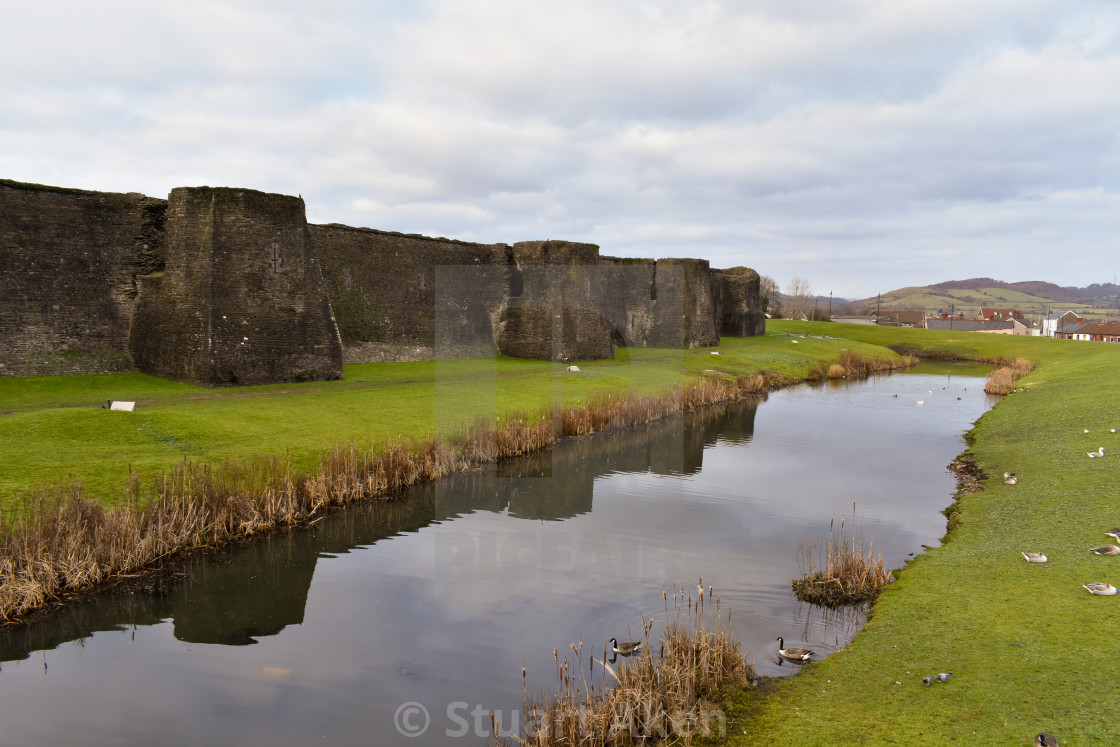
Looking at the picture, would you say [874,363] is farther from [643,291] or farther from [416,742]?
[416,742]

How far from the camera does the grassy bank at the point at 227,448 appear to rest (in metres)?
8.51

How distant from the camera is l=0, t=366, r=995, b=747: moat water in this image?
20.7ft

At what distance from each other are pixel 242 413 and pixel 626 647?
11587mm

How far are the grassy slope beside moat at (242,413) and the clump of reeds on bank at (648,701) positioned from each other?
23.3ft

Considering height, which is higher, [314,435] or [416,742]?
[314,435]

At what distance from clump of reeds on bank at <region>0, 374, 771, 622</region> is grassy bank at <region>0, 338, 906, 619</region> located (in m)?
0.03

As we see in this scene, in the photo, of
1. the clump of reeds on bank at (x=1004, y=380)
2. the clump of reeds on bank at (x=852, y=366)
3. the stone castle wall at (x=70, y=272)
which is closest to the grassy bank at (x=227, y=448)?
the stone castle wall at (x=70, y=272)

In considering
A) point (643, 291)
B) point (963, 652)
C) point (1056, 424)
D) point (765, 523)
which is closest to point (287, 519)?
point (765, 523)

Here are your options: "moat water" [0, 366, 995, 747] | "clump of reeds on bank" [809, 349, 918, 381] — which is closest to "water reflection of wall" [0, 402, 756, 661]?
"moat water" [0, 366, 995, 747]

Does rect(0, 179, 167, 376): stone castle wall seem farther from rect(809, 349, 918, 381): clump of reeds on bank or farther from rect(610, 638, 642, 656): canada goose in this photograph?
rect(809, 349, 918, 381): clump of reeds on bank

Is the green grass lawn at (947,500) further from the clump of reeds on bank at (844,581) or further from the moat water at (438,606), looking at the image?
the moat water at (438,606)

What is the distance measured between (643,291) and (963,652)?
1456 inches

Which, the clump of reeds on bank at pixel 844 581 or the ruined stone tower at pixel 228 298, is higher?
the ruined stone tower at pixel 228 298

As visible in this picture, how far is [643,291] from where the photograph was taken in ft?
139
